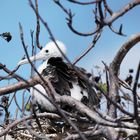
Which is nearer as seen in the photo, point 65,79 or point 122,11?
point 122,11

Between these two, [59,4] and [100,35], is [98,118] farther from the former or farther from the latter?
[100,35]

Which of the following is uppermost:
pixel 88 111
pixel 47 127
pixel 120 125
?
pixel 47 127

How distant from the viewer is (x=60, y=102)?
8.81ft

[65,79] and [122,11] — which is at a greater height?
[65,79]

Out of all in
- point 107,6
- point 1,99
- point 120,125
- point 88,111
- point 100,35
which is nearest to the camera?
point 120,125

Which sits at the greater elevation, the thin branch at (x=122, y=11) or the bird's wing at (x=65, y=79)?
the bird's wing at (x=65, y=79)

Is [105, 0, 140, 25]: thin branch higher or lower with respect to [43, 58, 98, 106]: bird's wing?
lower

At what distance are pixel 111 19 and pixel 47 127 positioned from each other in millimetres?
2142

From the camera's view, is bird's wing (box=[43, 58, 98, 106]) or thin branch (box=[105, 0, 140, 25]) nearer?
thin branch (box=[105, 0, 140, 25])

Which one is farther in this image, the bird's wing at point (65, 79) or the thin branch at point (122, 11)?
the bird's wing at point (65, 79)

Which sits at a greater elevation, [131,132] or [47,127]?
[47,127]

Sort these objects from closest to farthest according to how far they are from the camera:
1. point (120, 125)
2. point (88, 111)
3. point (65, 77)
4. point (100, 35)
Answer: point (120, 125), point (88, 111), point (100, 35), point (65, 77)

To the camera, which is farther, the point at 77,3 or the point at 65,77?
the point at 65,77

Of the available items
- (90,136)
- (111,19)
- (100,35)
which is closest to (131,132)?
(90,136)
